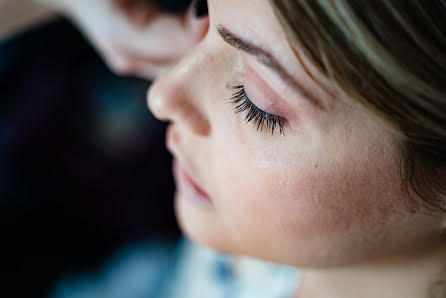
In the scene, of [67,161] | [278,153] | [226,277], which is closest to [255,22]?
[278,153]

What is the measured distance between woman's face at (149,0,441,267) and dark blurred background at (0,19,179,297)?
0.60 meters

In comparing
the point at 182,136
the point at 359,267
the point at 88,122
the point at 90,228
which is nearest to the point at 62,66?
the point at 88,122

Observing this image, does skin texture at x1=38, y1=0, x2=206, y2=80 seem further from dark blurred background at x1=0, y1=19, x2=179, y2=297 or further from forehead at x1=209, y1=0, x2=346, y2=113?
forehead at x1=209, y1=0, x2=346, y2=113

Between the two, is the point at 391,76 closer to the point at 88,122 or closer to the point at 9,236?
the point at 88,122

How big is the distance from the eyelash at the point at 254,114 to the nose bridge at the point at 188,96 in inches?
2.2

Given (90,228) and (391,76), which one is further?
(90,228)

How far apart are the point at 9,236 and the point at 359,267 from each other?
90 centimetres

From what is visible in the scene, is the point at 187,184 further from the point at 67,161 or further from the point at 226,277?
the point at 67,161

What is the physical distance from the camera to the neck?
0.62m

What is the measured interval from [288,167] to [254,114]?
2.8 inches

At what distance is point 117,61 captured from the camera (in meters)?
1.03

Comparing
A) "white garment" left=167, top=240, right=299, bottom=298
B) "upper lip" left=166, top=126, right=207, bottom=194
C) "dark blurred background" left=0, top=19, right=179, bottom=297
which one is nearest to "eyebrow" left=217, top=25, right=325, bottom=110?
"upper lip" left=166, top=126, right=207, bottom=194

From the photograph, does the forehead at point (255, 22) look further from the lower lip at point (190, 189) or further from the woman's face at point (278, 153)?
the lower lip at point (190, 189)

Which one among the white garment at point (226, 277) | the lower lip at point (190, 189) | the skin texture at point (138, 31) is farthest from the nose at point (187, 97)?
the white garment at point (226, 277)
